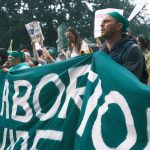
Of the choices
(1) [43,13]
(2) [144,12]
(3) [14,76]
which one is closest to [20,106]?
(3) [14,76]

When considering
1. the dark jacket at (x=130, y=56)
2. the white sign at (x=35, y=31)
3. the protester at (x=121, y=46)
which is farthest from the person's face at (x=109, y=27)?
the white sign at (x=35, y=31)

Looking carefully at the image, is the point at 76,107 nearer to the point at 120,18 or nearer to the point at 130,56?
the point at 130,56

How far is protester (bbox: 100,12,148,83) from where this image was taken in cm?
407

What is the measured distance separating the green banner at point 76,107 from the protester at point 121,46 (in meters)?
0.10

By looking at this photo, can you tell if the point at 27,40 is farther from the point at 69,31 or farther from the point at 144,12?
the point at 69,31

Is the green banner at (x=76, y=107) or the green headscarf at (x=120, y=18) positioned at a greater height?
the green headscarf at (x=120, y=18)

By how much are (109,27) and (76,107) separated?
809 mm

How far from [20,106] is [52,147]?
92 centimetres

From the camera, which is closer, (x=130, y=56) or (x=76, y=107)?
(x=130, y=56)

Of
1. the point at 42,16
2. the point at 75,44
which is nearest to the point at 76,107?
the point at 75,44

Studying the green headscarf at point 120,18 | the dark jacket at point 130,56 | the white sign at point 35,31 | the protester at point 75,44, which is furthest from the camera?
the white sign at point 35,31

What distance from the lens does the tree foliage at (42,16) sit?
3903 cm

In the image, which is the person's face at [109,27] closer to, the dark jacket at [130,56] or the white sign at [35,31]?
the dark jacket at [130,56]

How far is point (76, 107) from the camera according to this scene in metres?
4.52
